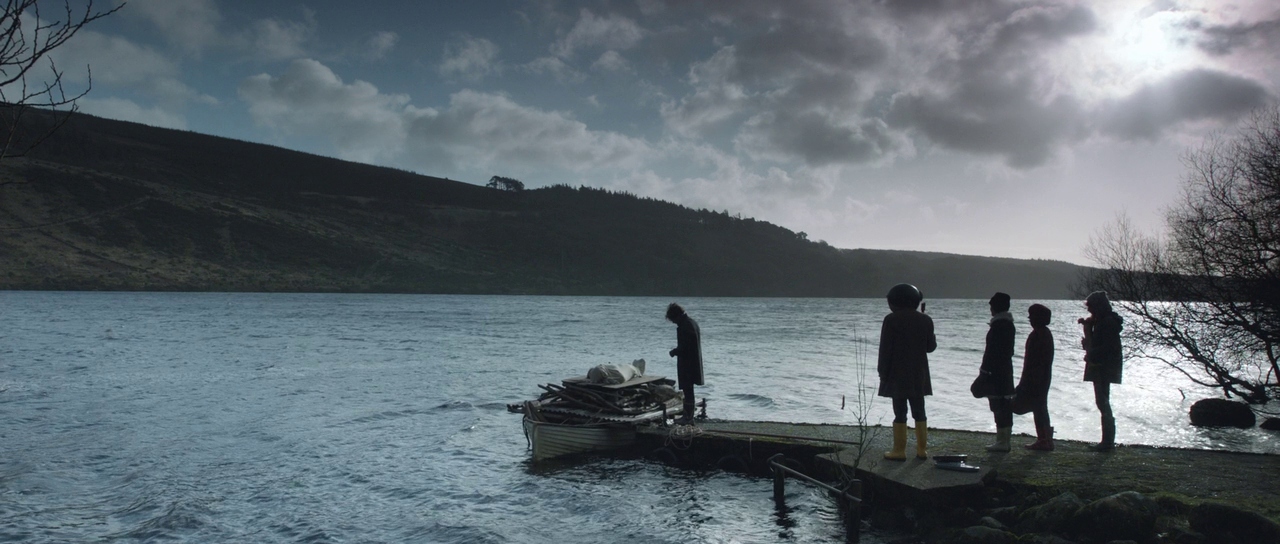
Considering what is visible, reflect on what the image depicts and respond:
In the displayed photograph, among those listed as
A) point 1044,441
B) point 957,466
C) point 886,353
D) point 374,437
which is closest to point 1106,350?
point 1044,441

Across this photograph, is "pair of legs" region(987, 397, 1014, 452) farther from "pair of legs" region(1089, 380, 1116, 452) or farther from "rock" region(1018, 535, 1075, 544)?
"rock" region(1018, 535, 1075, 544)

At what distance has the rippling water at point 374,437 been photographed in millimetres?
12469

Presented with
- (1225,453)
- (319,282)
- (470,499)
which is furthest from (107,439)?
(319,282)

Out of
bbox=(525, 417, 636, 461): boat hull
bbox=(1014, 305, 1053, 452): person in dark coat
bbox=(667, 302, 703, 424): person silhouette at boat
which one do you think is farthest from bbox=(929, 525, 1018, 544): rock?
bbox=(525, 417, 636, 461): boat hull

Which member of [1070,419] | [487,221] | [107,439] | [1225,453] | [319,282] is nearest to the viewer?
[1225,453]

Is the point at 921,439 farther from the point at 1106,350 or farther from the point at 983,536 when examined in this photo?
the point at 1106,350

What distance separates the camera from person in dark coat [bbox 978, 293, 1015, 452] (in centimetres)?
1051

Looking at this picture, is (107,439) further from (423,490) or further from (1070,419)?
(1070,419)

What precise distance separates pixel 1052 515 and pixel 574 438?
394 inches

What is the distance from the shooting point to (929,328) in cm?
985

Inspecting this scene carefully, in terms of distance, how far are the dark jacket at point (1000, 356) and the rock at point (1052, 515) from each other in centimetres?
194

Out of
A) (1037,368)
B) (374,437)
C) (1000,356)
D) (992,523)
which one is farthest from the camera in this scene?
(374,437)

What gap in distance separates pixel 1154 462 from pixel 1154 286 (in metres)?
19.3

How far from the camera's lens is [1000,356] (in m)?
10.7
